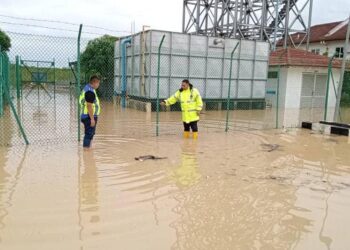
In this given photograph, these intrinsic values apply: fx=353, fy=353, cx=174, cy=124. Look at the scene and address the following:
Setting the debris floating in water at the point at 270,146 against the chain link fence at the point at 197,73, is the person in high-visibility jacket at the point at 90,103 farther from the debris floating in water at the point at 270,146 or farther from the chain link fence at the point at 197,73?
the chain link fence at the point at 197,73

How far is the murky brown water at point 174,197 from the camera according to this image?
368 cm

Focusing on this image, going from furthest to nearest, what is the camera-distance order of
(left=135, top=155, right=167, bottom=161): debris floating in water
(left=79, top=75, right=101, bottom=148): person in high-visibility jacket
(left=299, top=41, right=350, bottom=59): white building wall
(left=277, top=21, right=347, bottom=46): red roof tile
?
(left=277, top=21, right=347, bottom=46): red roof tile
(left=299, top=41, right=350, bottom=59): white building wall
(left=79, top=75, right=101, bottom=148): person in high-visibility jacket
(left=135, top=155, right=167, bottom=161): debris floating in water

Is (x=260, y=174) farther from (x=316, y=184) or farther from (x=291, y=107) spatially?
(x=291, y=107)

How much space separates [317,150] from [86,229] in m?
6.39

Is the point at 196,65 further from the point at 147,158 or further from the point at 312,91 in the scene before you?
the point at 147,158

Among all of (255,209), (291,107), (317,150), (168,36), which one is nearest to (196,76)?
(168,36)

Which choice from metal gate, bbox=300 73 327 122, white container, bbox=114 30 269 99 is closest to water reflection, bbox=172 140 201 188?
white container, bbox=114 30 269 99

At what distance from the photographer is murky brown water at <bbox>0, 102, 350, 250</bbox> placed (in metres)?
3.68

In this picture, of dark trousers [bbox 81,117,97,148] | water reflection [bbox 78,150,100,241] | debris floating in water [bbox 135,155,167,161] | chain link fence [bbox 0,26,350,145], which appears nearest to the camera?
water reflection [bbox 78,150,100,241]

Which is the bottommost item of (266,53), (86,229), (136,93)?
(86,229)

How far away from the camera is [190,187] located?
17.4 feet

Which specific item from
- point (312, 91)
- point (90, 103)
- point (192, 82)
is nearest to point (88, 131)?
point (90, 103)

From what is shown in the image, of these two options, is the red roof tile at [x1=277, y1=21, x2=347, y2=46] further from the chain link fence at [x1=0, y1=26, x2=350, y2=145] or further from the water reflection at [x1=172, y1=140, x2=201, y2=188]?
the water reflection at [x1=172, y1=140, x2=201, y2=188]

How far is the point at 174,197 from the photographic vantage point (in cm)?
488
